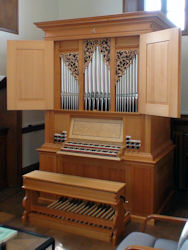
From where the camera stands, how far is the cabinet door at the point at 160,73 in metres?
3.53

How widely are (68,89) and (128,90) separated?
831 mm

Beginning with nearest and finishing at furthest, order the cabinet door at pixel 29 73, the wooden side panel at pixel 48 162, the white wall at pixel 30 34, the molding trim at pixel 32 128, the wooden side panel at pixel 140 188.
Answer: the wooden side panel at pixel 140 188 → the cabinet door at pixel 29 73 → the wooden side panel at pixel 48 162 → the white wall at pixel 30 34 → the molding trim at pixel 32 128

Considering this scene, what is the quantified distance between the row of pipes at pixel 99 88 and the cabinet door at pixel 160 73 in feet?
0.50

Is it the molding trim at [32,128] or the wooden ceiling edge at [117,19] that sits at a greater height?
the wooden ceiling edge at [117,19]

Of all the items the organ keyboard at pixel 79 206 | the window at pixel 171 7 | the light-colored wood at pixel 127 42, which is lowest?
the organ keyboard at pixel 79 206

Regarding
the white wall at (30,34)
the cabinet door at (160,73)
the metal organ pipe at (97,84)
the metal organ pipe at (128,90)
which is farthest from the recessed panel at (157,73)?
the white wall at (30,34)

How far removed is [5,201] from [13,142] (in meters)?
0.96

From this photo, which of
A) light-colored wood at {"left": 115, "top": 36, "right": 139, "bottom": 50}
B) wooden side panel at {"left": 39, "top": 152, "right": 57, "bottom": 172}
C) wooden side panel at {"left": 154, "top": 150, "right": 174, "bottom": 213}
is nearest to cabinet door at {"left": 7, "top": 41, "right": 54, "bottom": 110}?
wooden side panel at {"left": 39, "top": 152, "right": 57, "bottom": 172}

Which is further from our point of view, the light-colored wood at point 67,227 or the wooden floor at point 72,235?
the light-colored wood at point 67,227

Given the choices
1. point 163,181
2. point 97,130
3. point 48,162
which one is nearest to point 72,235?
point 48,162

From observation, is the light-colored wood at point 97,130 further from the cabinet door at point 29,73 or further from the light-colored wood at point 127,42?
the light-colored wood at point 127,42

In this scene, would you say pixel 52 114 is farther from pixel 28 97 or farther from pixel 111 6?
pixel 111 6

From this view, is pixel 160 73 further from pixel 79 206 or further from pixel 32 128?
pixel 32 128

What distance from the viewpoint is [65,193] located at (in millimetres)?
3916
